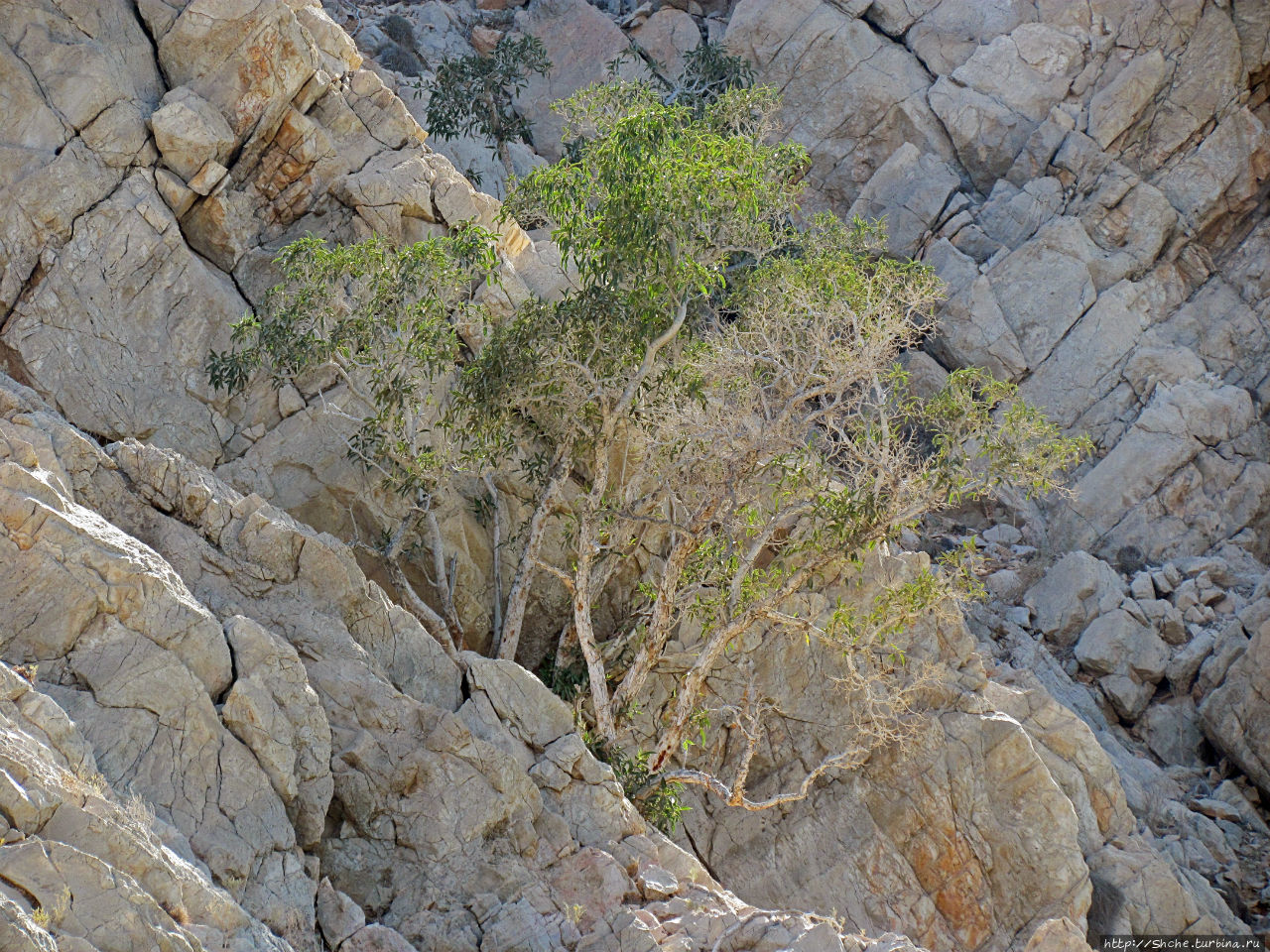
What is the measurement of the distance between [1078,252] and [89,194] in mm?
24267

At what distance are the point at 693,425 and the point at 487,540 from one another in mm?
4967

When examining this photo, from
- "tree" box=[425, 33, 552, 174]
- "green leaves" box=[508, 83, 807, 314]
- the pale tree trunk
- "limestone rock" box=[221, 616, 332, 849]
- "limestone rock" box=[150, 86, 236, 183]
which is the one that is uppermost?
"tree" box=[425, 33, 552, 174]

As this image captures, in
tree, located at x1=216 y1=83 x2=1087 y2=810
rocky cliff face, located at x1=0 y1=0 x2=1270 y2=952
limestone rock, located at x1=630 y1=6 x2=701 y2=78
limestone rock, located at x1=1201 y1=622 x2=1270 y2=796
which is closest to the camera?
rocky cliff face, located at x1=0 y1=0 x2=1270 y2=952

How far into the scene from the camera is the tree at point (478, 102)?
3180 cm

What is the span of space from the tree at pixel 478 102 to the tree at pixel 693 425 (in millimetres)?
13165

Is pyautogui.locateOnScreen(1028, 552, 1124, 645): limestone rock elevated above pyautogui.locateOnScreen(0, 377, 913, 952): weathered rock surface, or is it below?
above

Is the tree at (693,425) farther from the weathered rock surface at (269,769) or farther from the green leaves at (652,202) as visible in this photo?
the weathered rock surface at (269,769)

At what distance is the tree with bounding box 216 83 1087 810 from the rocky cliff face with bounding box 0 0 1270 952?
1.84 m

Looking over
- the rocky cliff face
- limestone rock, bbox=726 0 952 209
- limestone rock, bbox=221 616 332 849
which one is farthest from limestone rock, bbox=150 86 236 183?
limestone rock, bbox=726 0 952 209

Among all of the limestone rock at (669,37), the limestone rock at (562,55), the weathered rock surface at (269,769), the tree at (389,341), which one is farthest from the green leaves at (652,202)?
the limestone rock at (669,37)

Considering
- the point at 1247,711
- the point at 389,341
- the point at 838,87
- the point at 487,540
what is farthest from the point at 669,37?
the point at 1247,711

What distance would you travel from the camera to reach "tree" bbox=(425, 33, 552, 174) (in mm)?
31797

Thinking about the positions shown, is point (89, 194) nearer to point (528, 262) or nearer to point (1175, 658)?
point (528, 262)

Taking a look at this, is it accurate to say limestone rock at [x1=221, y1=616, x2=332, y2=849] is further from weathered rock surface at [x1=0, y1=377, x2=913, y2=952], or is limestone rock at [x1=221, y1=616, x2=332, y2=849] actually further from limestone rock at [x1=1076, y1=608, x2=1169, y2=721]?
limestone rock at [x1=1076, y1=608, x2=1169, y2=721]
